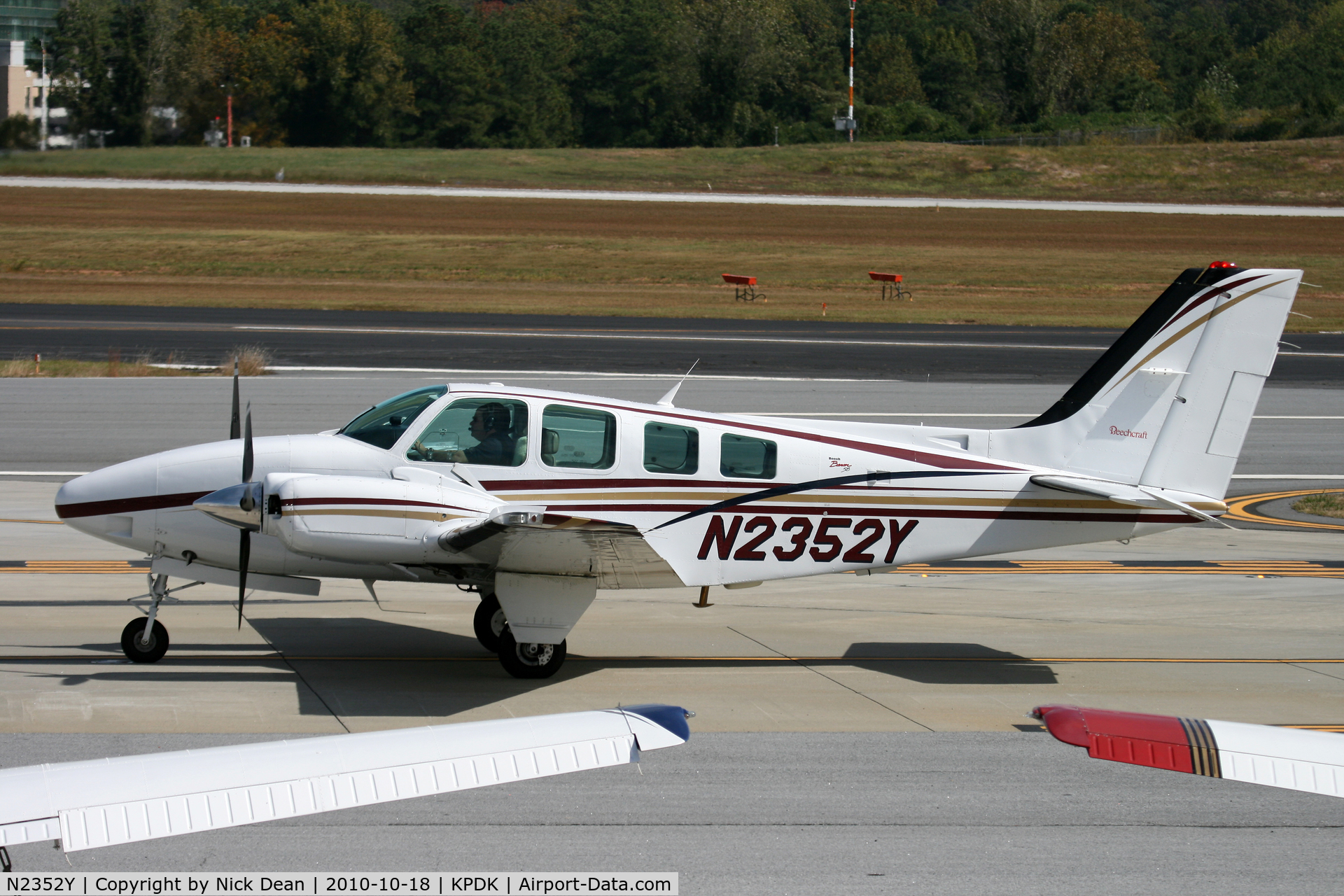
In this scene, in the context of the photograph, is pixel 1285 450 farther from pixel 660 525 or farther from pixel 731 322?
pixel 731 322

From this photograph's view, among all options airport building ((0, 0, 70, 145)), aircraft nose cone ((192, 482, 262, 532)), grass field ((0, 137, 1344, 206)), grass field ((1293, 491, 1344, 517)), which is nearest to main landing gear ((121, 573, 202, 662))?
aircraft nose cone ((192, 482, 262, 532))

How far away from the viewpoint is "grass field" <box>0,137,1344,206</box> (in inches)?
3305

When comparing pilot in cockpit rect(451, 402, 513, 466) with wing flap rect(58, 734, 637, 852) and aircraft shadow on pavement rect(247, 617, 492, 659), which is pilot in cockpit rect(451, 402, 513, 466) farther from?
wing flap rect(58, 734, 637, 852)

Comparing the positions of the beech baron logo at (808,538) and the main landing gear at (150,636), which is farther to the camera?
the beech baron logo at (808,538)

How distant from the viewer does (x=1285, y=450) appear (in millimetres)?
23516

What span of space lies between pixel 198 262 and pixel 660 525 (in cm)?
5132

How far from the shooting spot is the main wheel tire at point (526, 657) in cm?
1034

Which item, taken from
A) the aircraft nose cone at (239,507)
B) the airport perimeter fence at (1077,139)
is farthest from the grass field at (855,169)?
the aircraft nose cone at (239,507)

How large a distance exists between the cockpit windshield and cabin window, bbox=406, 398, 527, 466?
0.62 feet

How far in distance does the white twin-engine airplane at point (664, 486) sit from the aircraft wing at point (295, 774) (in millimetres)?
5537

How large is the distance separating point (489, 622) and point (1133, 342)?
21.3ft

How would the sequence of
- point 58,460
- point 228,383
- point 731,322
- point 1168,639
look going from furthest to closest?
1. point 731,322
2. point 228,383
3. point 58,460
4. point 1168,639

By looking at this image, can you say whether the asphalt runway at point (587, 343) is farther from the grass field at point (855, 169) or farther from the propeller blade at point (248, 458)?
the grass field at point (855, 169)

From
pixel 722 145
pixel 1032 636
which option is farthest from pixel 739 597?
pixel 722 145
